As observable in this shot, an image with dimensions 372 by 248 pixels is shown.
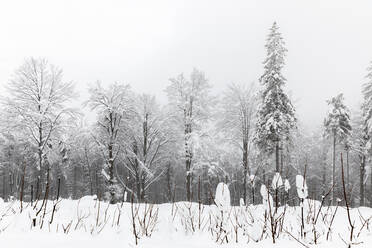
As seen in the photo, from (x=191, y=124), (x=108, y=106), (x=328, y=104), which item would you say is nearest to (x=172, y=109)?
(x=191, y=124)

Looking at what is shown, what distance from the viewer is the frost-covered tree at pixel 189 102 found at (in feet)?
62.3

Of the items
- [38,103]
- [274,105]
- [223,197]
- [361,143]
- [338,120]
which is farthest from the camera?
[361,143]

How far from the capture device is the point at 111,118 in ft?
56.5

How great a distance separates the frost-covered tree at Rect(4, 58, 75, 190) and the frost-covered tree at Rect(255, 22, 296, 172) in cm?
1400

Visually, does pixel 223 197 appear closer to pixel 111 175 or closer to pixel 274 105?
pixel 111 175

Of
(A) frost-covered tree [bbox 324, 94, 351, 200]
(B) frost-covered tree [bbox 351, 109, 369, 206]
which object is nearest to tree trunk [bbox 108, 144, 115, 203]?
(A) frost-covered tree [bbox 324, 94, 351, 200]

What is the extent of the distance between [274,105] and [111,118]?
1198 cm

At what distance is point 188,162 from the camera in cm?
1870

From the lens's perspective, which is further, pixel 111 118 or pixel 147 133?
pixel 147 133

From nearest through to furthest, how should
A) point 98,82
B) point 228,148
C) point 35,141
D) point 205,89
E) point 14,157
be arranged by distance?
point 35,141 → point 98,82 → point 205,89 → point 228,148 → point 14,157

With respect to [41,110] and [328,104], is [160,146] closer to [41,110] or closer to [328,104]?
[41,110]

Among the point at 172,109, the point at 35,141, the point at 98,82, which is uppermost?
the point at 98,82

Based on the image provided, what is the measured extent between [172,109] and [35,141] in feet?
32.3

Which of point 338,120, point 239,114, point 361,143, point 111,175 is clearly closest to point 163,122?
point 111,175
